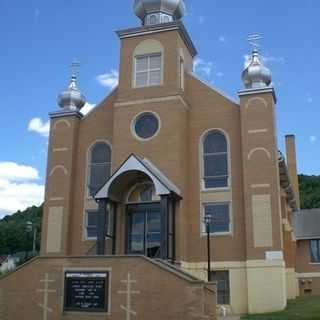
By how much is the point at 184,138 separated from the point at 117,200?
15.8 ft

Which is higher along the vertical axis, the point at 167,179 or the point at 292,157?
the point at 292,157

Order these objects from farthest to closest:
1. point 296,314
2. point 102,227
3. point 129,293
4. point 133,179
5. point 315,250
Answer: point 315,250 → point 133,179 → point 102,227 → point 296,314 → point 129,293

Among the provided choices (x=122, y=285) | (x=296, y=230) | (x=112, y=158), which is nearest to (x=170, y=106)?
(x=112, y=158)

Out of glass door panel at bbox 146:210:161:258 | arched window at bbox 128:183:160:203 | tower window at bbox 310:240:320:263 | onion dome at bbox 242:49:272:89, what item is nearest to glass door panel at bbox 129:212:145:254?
glass door panel at bbox 146:210:161:258

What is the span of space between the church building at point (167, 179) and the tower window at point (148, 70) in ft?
0.20

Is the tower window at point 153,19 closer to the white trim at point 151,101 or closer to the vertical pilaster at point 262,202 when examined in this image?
the white trim at point 151,101

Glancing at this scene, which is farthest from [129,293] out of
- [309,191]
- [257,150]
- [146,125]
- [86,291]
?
[309,191]

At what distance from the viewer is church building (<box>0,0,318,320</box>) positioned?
80.5ft

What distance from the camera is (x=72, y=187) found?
96.9 ft

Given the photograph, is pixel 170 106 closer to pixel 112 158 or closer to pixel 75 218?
pixel 112 158

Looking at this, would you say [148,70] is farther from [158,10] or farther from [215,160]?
[215,160]

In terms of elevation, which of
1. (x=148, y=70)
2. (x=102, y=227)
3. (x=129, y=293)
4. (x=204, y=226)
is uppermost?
(x=148, y=70)

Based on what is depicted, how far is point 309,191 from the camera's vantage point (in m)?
78.9

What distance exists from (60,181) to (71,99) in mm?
5022
